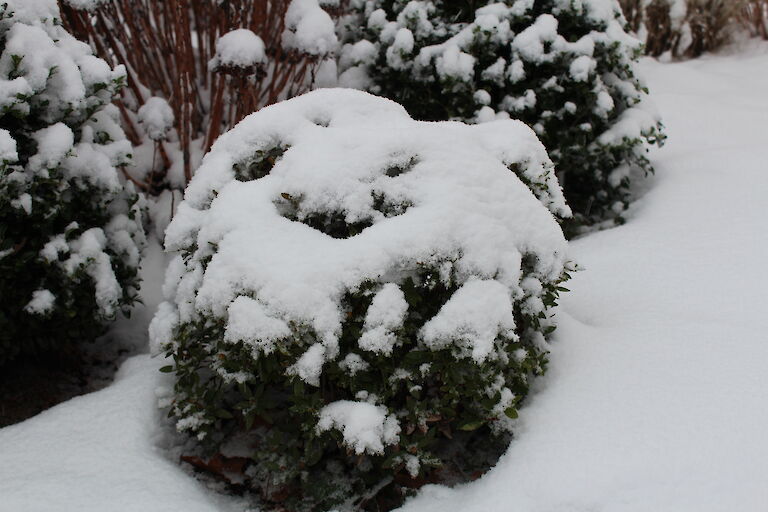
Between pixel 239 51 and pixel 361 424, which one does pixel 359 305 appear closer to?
pixel 361 424

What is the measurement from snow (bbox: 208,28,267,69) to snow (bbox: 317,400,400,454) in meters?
1.81

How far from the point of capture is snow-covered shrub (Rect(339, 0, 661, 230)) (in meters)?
3.41

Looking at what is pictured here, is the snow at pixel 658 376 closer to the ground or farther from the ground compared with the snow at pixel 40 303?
farther from the ground

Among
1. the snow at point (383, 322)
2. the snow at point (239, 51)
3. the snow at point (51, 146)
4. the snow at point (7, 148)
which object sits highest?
the snow at point (239, 51)

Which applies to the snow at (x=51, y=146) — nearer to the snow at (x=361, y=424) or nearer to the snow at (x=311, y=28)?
the snow at (x=311, y=28)

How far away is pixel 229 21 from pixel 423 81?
1.10 meters

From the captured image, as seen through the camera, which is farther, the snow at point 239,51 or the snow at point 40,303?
the snow at point 239,51

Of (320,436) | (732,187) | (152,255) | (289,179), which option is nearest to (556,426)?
(320,436)

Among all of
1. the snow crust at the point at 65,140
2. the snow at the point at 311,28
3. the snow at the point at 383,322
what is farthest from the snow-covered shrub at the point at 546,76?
the snow at the point at 383,322

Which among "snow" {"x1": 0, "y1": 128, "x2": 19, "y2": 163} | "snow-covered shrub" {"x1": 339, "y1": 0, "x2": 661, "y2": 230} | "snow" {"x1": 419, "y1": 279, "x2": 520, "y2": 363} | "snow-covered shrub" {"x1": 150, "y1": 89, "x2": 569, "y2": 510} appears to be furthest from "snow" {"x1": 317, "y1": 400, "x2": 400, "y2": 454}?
"snow-covered shrub" {"x1": 339, "y1": 0, "x2": 661, "y2": 230}

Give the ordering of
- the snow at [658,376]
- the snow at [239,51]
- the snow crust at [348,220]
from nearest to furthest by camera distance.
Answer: the snow at [658,376] → the snow crust at [348,220] → the snow at [239,51]

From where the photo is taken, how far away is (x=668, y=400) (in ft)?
6.55

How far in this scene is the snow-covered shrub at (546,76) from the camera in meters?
3.41

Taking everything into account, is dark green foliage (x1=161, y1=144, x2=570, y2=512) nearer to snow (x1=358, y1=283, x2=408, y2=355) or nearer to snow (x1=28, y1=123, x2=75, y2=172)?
snow (x1=358, y1=283, x2=408, y2=355)
